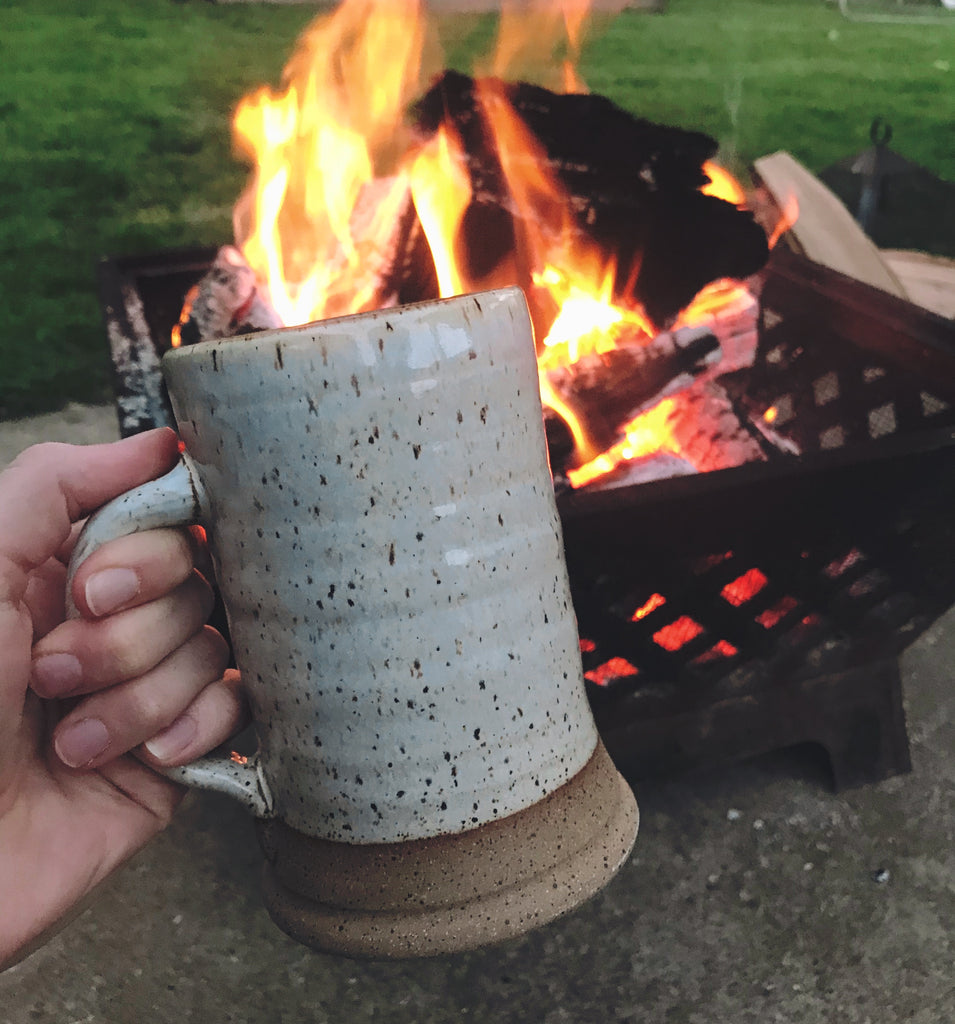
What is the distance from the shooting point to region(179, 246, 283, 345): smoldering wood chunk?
1414 millimetres

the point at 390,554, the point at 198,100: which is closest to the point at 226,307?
the point at 390,554

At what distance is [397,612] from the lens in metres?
0.54

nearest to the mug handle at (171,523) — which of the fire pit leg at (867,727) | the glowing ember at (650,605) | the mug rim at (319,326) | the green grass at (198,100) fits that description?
the mug rim at (319,326)

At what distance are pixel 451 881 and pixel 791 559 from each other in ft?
2.30

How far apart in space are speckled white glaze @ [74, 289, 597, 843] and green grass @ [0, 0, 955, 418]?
9.50ft

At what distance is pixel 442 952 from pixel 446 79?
1353mm

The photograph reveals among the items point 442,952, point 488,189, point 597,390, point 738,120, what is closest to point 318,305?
point 488,189

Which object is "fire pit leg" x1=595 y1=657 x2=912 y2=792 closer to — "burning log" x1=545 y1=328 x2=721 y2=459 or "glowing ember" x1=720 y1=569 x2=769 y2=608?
"glowing ember" x1=720 y1=569 x2=769 y2=608

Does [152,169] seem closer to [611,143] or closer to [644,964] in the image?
[611,143]

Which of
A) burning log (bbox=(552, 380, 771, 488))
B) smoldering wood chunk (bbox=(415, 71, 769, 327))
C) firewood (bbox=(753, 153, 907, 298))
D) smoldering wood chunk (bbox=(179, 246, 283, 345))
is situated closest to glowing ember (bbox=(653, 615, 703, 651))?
burning log (bbox=(552, 380, 771, 488))

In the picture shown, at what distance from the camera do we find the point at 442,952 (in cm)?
60

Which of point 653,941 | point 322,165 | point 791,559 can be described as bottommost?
point 653,941

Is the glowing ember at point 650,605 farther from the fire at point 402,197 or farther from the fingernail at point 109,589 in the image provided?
the fingernail at point 109,589

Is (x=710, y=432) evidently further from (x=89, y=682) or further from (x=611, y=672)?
(x=89, y=682)
